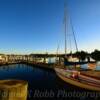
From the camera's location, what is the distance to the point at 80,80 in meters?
29.7

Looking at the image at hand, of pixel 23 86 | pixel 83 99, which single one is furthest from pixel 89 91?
pixel 23 86

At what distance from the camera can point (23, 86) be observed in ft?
19.1

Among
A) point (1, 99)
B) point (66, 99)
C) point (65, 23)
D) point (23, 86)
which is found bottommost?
point (66, 99)

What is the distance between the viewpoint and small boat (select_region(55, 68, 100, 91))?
2573cm

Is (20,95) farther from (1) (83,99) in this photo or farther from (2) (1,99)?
(1) (83,99)

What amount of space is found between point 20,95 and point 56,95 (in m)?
21.2

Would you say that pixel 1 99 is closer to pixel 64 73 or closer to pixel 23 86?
pixel 23 86

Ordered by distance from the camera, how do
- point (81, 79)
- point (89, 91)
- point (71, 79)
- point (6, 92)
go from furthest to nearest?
point (71, 79), point (81, 79), point (89, 91), point (6, 92)

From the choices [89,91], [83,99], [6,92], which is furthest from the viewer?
[89,91]

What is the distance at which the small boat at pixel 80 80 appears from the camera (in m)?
25.7

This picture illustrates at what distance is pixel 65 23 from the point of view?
48.6m

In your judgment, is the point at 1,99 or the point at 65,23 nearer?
the point at 1,99

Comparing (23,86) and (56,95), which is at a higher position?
(23,86)

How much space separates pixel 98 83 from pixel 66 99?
624 centimetres
